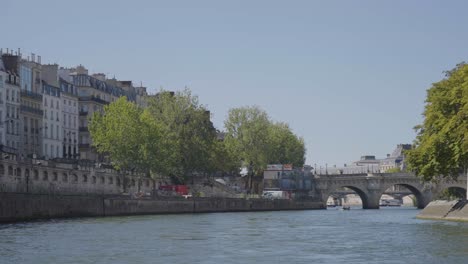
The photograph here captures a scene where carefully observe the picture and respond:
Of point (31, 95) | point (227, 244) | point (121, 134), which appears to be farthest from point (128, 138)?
point (227, 244)

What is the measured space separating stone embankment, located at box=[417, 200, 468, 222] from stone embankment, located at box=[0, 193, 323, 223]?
90.0 ft

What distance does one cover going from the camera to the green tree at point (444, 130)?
72.2 m

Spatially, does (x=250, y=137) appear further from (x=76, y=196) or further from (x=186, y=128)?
(x=76, y=196)

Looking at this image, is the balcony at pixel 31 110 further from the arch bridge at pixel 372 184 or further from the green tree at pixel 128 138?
the arch bridge at pixel 372 184

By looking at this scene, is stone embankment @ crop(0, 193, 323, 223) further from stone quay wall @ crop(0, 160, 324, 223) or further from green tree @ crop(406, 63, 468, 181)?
green tree @ crop(406, 63, 468, 181)

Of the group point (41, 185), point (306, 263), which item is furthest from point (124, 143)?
point (306, 263)

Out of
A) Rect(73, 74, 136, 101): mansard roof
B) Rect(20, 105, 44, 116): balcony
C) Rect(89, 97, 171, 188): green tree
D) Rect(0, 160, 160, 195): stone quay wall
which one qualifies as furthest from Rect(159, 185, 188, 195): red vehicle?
Rect(20, 105, 44, 116): balcony

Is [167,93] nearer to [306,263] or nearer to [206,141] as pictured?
[206,141]

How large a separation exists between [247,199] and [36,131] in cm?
2949

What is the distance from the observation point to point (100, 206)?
9556cm

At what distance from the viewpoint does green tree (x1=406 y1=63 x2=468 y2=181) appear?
7219 centimetres

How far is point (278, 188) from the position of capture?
522 ft

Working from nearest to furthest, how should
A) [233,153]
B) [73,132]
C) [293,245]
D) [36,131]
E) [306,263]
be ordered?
[306,263] → [293,245] → [36,131] → [73,132] → [233,153]

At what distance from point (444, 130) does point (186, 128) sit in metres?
61.2
